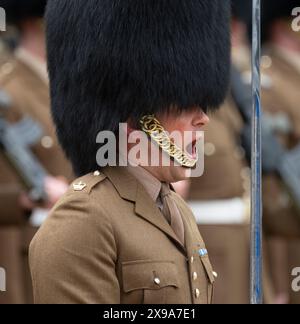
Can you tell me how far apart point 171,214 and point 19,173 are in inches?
88.5

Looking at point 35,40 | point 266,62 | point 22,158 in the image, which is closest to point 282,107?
point 266,62

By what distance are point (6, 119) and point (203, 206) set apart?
1.11 meters

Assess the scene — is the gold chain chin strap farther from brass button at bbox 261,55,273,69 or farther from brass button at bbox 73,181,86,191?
brass button at bbox 261,55,273,69

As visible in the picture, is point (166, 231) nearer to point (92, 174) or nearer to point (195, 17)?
point (92, 174)

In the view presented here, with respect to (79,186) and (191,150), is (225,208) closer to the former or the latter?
(191,150)

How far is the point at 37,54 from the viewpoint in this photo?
5.07 metres

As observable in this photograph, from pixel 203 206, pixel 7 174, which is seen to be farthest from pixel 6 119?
pixel 203 206

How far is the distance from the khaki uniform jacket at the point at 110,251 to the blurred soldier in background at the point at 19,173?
2294 millimetres

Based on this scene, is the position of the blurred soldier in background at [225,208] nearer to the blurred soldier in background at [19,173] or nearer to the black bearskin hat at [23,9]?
the blurred soldier in background at [19,173]

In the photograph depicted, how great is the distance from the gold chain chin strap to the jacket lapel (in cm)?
11

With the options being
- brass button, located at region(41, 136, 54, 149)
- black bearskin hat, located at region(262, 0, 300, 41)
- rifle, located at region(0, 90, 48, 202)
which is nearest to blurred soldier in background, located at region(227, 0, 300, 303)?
black bearskin hat, located at region(262, 0, 300, 41)

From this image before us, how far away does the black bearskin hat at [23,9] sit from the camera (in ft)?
16.8

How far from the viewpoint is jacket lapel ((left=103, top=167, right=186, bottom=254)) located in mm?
2281

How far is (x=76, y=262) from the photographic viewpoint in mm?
2127
